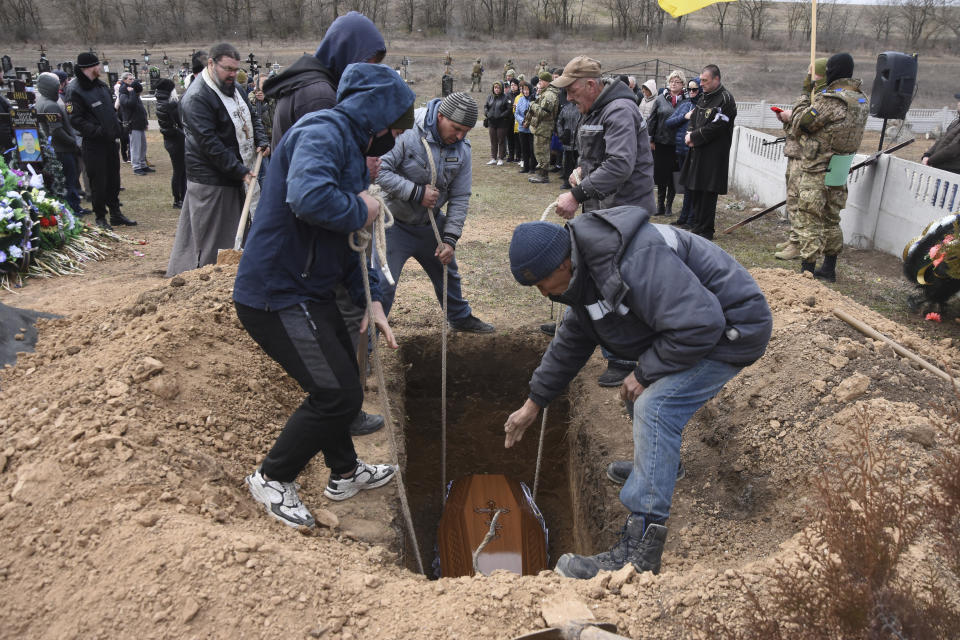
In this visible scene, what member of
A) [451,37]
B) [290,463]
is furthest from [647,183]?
[451,37]

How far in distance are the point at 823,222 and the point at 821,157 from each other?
648mm

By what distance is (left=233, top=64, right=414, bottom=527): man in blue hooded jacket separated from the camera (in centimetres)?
266

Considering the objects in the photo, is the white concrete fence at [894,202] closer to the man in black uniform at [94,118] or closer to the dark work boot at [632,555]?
the dark work boot at [632,555]

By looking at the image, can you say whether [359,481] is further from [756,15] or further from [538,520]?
[756,15]

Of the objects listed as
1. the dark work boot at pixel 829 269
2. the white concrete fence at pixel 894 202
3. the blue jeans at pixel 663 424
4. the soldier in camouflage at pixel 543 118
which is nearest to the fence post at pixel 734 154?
the white concrete fence at pixel 894 202

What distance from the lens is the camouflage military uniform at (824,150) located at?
6445 mm

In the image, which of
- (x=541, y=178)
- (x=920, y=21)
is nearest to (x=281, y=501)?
(x=541, y=178)

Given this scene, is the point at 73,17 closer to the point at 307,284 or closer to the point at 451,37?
the point at 451,37

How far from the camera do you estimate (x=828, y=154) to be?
6.56 metres

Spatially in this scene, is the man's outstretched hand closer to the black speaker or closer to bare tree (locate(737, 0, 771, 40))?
the black speaker

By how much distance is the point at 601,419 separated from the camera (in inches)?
187

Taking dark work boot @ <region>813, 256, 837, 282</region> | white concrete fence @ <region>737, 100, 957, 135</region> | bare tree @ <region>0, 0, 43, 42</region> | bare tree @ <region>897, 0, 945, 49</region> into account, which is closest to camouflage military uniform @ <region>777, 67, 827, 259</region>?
dark work boot @ <region>813, 256, 837, 282</region>

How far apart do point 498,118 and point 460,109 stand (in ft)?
36.7

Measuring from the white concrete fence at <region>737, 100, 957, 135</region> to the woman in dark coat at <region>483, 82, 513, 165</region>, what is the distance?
870cm
